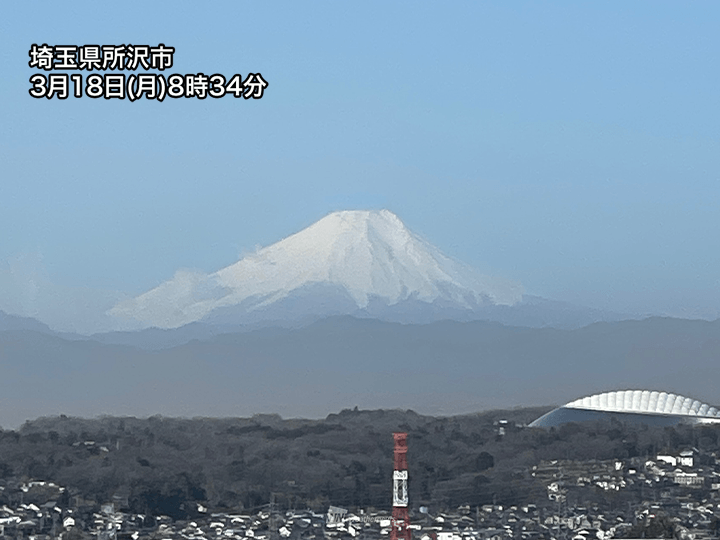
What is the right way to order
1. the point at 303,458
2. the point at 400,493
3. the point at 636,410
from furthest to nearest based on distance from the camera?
the point at 636,410 < the point at 303,458 < the point at 400,493

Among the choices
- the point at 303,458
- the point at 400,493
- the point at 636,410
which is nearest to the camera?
the point at 400,493

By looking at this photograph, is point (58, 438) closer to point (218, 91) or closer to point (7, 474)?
point (7, 474)

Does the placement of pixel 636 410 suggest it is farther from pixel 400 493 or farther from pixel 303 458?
pixel 400 493

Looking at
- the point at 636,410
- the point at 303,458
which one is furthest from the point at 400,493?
the point at 636,410

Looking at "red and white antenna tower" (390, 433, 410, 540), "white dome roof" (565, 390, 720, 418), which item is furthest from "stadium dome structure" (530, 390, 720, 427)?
"red and white antenna tower" (390, 433, 410, 540)

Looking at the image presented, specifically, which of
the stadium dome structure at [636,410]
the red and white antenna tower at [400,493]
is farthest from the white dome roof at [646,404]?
the red and white antenna tower at [400,493]

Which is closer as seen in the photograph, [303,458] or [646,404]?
[303,458]
